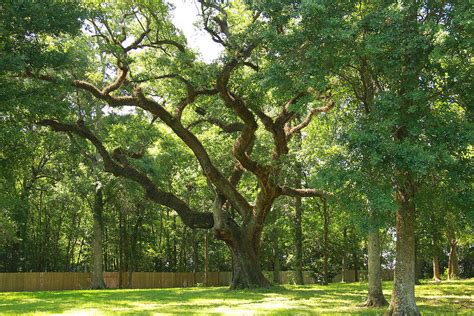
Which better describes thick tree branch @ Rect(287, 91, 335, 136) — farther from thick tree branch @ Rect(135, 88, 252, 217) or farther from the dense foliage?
thick tree branch @ Rect(135, 88, 252, 217)

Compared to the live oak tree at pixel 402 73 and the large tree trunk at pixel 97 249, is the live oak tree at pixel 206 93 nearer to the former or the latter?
the live oak tree at pixel 402 73

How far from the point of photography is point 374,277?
13.7m

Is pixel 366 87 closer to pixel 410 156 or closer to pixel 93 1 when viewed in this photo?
pixel 410 156

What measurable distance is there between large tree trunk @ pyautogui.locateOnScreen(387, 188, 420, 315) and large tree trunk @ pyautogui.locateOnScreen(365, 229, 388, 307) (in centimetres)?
276

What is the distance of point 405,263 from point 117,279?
30640 mm

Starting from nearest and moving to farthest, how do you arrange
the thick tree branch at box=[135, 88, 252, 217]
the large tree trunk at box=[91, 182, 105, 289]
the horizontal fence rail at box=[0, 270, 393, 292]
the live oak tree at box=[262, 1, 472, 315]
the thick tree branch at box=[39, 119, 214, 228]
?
the live oak tree at box=[262, 1, 472, 315] < the thick tree branch at box=[135, 88, 252, 217] < the thick tree branch at box=[39, 119, 214, 228] < the large tree trunk at box=[91, 182, 105, 289] < the horizontal fence rail at box=[0, 270, 393, 292]

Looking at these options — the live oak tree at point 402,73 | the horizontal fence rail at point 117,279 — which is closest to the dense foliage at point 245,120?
the live oak tree at point 402,73

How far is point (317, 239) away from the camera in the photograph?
4075 cm

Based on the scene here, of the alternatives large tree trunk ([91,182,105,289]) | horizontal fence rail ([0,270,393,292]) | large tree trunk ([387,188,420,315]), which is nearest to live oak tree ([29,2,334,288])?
large tree trunk ([387,188,420,315])

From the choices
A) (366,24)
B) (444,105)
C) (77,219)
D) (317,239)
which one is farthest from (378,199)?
(77,219)

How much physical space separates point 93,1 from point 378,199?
11935 millimetres

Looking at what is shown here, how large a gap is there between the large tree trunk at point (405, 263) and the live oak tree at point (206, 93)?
5.21m

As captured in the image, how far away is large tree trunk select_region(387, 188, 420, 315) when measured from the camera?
33.0 ft

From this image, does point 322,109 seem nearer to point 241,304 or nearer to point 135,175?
point 241,304
